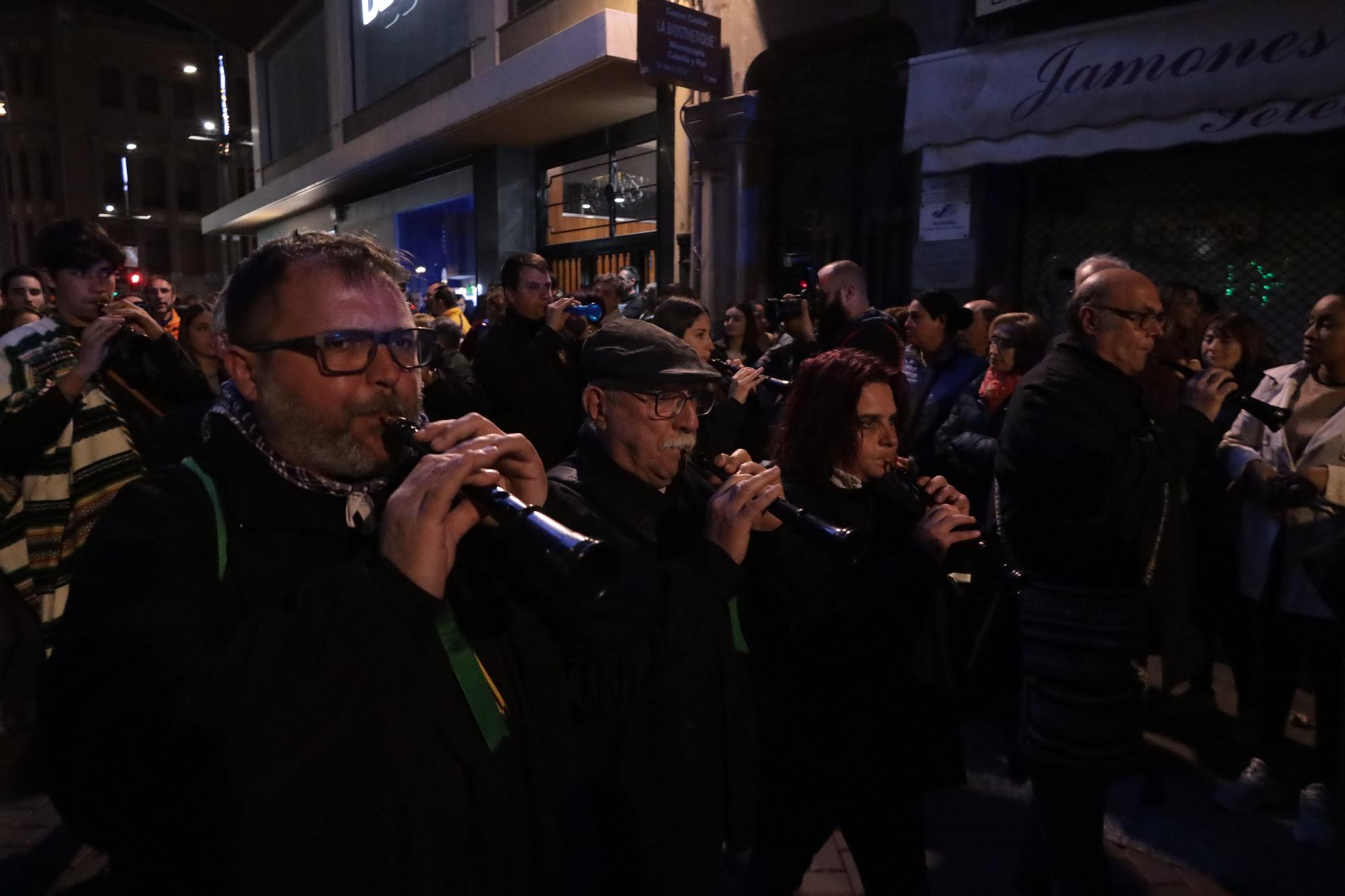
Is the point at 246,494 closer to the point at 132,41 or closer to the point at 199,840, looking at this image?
the point at 199,840

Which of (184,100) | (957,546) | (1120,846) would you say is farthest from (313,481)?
(184,100)

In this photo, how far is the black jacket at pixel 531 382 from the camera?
195 inches

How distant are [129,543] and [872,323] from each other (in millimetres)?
3829

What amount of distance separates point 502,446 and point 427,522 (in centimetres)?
20

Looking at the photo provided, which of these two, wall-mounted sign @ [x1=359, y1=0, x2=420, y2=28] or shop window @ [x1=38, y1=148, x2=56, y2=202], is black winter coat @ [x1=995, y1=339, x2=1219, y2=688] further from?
shop window @ [x1=38, y1=148, x2=56, y2=202]

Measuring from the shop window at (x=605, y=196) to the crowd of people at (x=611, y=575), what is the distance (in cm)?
750

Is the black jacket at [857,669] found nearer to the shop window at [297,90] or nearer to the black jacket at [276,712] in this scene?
the black jacket at [276,712]

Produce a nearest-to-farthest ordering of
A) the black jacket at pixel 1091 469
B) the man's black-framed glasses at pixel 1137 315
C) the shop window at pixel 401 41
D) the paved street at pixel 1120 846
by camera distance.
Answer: the black jacket at pixel 1091 469 → the man's black-framed glasses at pixel 1137 315 → the paved street at pixel 1120 846 → the shop window at pixel 401 41

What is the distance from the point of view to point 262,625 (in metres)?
1.21

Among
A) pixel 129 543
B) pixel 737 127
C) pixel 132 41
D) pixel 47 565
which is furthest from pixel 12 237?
pixel 129 543

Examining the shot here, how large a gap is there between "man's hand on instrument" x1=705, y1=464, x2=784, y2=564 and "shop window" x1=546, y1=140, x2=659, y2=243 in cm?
962

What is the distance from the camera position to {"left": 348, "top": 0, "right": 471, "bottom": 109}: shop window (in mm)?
14453

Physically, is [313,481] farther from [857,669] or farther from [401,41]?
[401,41]

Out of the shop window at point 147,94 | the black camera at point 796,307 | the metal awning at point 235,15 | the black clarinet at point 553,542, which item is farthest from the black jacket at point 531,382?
the shop window at point 147,94
